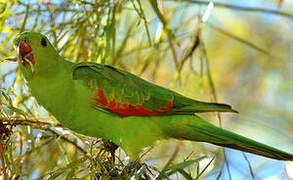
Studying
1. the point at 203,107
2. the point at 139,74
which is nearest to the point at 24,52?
the point at 139,74

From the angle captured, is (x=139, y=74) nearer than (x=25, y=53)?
No

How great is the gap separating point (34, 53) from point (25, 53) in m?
0.04

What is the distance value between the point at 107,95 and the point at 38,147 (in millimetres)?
420

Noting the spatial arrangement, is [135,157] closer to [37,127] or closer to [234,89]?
[37,127]

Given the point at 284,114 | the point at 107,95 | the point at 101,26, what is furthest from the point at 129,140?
the point at 284,114

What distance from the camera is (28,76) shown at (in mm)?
1860

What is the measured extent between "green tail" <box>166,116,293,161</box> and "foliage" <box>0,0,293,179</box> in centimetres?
7

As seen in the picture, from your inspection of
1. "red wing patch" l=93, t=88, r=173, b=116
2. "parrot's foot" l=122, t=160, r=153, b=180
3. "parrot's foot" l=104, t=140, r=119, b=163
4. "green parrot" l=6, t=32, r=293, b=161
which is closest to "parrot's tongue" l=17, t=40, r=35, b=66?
"green parrot" l=6, t=32, r=293, b=161

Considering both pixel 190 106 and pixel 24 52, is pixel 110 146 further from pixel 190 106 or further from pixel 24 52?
pixel 24 52

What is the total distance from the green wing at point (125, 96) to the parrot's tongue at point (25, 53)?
22 cm

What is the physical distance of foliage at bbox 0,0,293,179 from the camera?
62.0 inches

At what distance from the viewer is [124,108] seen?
194 cm

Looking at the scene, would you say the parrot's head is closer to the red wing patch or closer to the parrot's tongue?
the parrot's tongue

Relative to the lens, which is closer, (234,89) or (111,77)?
(111,77)
